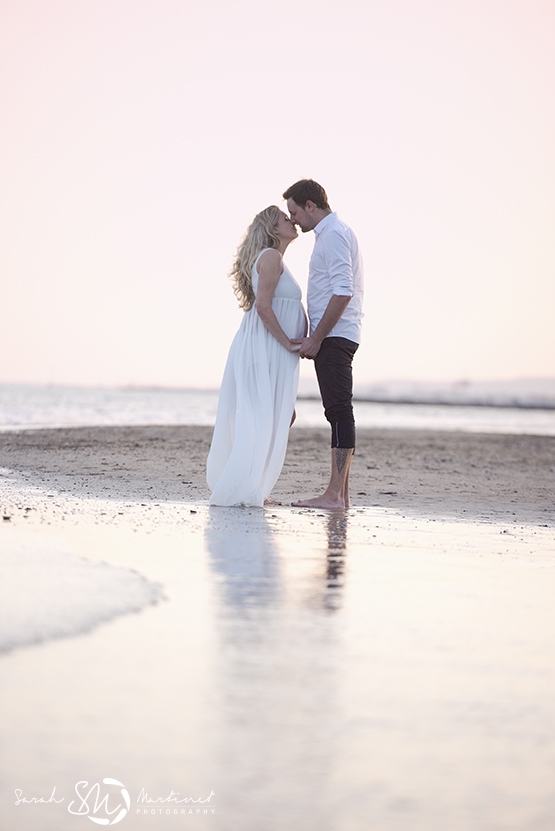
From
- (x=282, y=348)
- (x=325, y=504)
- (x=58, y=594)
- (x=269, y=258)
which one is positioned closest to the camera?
(x=58, y=594)

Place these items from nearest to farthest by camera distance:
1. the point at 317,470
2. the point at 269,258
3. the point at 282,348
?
the point at 269,258, the point at 282,348, the point at 317,470

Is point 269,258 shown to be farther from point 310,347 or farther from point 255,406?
point 255,406

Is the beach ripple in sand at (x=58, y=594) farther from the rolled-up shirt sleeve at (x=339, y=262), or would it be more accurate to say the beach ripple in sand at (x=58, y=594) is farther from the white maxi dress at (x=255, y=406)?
the rolled-up shirt sleeve at (x=339, y=262)

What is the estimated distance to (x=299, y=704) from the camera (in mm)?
1743

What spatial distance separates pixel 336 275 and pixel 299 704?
3.83m

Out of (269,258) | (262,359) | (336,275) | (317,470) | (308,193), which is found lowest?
(317,470)

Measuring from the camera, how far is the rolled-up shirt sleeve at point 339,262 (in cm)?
530

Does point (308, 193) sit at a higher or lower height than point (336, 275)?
higher

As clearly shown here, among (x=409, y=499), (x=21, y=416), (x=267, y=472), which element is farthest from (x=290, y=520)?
(x=21, y=416)

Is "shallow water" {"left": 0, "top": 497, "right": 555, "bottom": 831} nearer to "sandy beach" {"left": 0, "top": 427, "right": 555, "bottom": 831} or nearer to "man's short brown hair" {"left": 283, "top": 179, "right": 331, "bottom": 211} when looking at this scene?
"sandy beach" {"left": 0, "top": 427, "right": 555, "bottom": 831}

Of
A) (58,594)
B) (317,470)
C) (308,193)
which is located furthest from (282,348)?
(58,594)

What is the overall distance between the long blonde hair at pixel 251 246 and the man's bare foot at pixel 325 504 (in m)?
1.26

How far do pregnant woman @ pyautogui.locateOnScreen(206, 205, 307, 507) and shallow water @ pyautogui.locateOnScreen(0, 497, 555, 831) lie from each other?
2208 millimetres

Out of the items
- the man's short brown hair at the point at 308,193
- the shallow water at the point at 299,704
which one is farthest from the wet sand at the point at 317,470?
the shallow water at the point at 299,704
